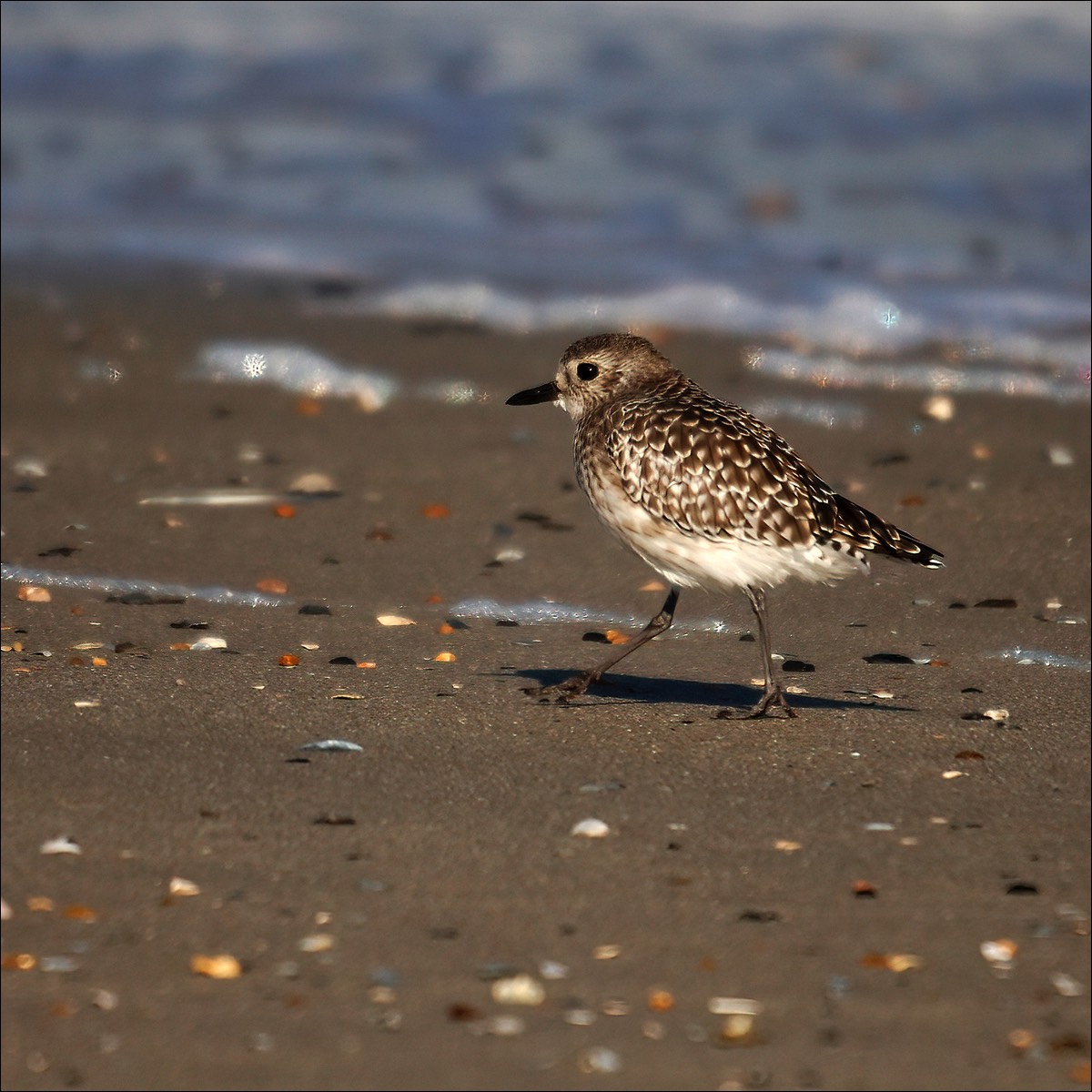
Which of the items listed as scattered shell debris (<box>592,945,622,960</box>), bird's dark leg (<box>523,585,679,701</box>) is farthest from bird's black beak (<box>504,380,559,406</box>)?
scattered shell debris (<box>592,945,622,960</box>)

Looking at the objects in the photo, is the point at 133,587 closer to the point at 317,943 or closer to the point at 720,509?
the point at 720,509

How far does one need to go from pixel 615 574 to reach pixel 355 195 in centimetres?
959

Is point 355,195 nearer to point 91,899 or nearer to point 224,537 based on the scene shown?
point 224,537

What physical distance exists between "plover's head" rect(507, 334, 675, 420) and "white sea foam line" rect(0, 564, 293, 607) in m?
1.61

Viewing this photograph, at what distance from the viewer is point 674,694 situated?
20.5 feet

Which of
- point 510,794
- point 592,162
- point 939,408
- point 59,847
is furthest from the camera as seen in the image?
point 592,162

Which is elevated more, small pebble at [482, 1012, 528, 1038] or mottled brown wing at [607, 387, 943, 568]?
mottled brown wing at [607, 387, 943, 568]

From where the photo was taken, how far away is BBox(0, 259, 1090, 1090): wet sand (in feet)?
11.8

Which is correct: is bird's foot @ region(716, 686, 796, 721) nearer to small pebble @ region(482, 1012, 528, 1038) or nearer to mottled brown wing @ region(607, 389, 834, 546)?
mottled brown wing @ region(607, 389, 834, 546)

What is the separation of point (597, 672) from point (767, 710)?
2.04 ft

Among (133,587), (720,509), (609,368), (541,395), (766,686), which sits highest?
(609,368)

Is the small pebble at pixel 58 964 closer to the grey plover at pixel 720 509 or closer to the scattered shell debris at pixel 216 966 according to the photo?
the scattered shell debris at pixel 216 966

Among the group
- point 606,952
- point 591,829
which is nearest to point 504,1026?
point 606,952

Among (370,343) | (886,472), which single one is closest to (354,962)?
(886,472)
